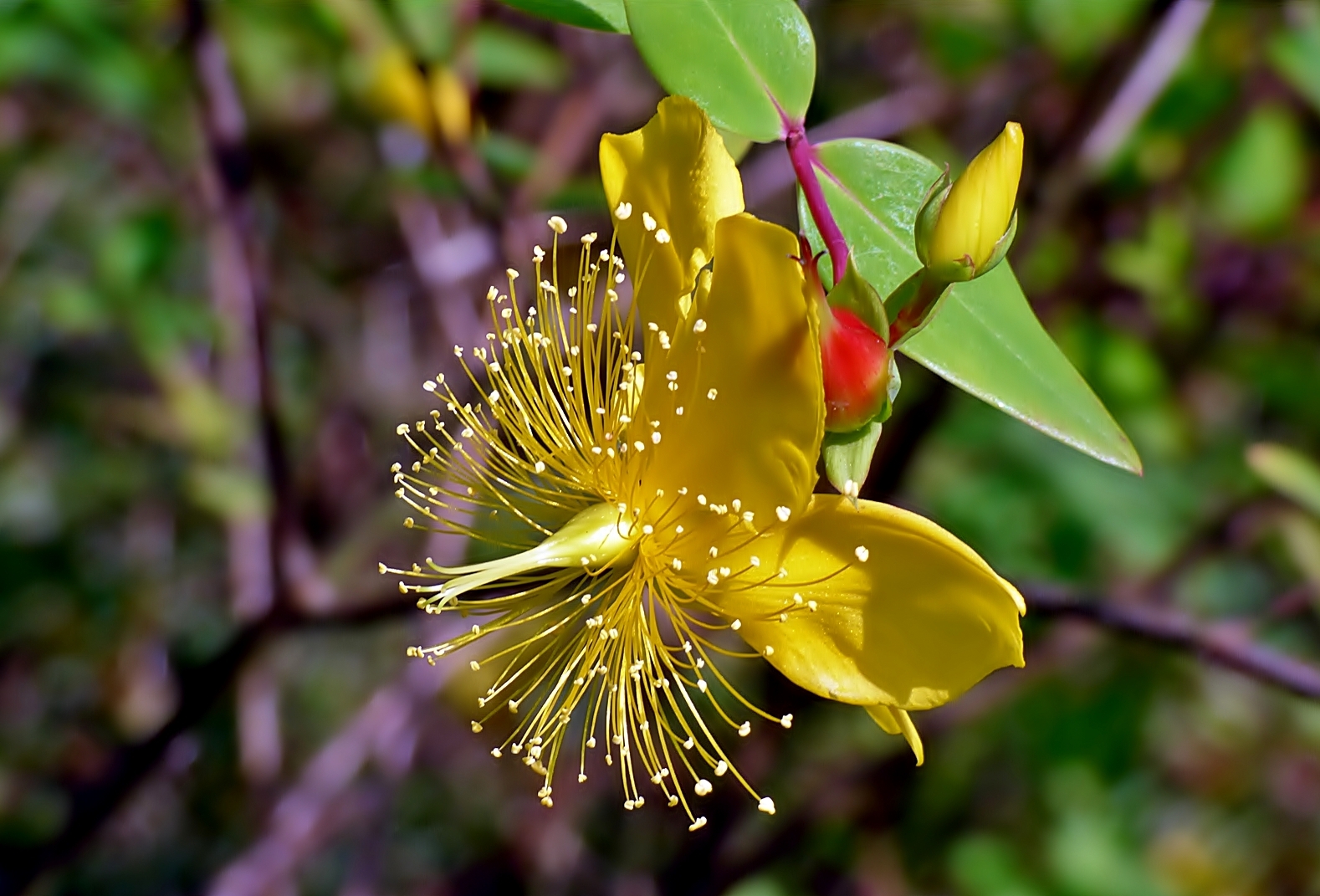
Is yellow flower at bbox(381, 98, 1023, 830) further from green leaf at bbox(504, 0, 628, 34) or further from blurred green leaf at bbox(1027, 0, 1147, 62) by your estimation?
blurred green leaf at bbox(1027, 0, 1147, 62)

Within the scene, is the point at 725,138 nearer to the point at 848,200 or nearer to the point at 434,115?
the point at 848,200

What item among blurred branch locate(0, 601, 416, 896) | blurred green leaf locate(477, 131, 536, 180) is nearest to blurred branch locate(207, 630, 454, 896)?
blurred branch locate(0, 601, 416, 896)

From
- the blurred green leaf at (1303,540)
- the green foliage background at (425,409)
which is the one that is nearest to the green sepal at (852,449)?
the green foliage background at (425,409)

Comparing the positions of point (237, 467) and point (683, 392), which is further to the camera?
point (237, 467)

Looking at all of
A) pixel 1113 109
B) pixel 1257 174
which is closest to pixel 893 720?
pixel 1113 109

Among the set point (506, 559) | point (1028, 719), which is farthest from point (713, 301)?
point (1028, 719)
